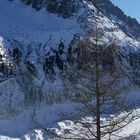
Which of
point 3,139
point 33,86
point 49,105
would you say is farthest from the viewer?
point 33,86

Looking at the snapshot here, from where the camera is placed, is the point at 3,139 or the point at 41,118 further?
the point at 41,118

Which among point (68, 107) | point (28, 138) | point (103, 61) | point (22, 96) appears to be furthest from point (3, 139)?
point (103, 61)

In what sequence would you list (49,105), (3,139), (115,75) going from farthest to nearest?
(49,105) < (3,139) < (115,75)

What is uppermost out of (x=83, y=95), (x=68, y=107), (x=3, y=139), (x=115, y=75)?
(x=115, y=75)

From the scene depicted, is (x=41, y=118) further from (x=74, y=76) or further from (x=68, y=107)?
(x=74, y=76)

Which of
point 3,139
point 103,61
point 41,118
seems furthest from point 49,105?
point 103,61

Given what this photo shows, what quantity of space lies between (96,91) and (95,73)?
42.1 inches

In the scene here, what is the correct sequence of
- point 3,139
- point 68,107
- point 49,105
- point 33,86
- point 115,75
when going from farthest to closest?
point 33,86
point 49,105
point 68,107
point 3,139
point 115,75

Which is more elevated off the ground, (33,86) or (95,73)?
(95,73)

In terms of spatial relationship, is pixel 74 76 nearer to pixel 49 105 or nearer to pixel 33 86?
pixel 49 105

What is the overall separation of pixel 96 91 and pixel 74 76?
5.19ft

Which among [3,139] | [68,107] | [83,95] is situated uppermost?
[83,95]

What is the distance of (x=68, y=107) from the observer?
165 metres

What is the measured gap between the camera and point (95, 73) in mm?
31969
